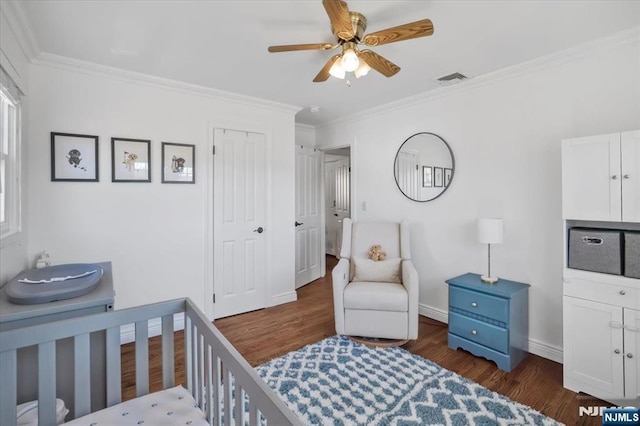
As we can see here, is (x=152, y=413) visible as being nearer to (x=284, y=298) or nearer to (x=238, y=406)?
(x=238, y=406)

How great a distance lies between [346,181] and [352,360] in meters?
4.10

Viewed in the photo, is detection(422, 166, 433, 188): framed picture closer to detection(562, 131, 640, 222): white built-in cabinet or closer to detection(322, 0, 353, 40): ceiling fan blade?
detection(562, 131, 640, 222): white built-in cabinet

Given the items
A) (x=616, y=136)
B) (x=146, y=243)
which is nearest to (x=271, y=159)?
(x=146, y=243)

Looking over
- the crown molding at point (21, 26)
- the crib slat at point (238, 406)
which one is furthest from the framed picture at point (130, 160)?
the crib slat at point (238, 406)

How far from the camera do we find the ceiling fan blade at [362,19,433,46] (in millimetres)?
1549

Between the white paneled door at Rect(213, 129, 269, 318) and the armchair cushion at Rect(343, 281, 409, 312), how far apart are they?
128cm

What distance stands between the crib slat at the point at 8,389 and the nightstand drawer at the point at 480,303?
2662 millimetres

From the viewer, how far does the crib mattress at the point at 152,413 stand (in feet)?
3.85

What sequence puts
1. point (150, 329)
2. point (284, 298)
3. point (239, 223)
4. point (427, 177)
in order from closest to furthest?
point (150, 329) < point (427, 177) < point (239, 223) < point (284, 298)

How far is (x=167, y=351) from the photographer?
4.74ft

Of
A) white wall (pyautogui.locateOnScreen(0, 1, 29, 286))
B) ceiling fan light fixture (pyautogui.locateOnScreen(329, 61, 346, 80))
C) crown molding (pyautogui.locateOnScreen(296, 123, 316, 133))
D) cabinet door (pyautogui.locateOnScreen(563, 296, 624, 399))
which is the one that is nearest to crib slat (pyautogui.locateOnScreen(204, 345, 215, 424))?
white wall (pyautogui.locateOnScreen(0, 1, 29, 286))

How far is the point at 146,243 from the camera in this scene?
109 inches

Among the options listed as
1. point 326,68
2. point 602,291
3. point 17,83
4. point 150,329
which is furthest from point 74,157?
point 602,291

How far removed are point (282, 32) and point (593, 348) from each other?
2.81m
